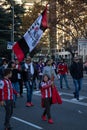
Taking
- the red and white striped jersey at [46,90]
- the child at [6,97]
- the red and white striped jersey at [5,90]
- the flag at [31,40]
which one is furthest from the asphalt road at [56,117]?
the flag at [31,40]

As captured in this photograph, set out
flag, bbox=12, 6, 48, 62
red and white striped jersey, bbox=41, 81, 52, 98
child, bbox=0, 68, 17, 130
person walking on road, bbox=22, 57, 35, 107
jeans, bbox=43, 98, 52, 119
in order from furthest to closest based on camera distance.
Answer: person walking on road, bbox=22, 57, 35, 107 < flag, bbox=12, 6, 48, 62 < red and white striped jersey, bbox=41, 81, 52, 98 < jeans, bbox=43, 98, 52, 119 < child, bbox=0, 68, 17, 130

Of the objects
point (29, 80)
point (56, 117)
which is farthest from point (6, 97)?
point (29, 80)

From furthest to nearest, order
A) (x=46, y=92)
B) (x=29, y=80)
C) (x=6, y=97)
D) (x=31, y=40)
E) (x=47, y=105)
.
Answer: (x=29, y=80) < (x=31, y=40) < (x=46, y=92) < (x=47, y=105) < (x=6, y=97)

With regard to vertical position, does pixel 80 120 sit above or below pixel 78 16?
below

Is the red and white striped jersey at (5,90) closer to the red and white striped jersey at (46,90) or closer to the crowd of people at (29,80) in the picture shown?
the crowd of people at (29,80)

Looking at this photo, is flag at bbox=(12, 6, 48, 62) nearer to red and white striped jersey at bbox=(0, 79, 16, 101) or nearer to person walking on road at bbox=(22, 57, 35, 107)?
red and white striped jersey at bbox=(0, 79, 16, 101)

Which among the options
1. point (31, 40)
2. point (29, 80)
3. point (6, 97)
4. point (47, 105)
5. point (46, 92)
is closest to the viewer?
point (6, 97)

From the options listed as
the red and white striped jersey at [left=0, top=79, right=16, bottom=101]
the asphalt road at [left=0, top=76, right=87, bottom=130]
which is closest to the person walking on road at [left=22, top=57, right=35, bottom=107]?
A: the asphalt road at [left=0, top=76, right=87, bottom=130]

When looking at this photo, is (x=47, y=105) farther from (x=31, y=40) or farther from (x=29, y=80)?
(x=29, y=80)

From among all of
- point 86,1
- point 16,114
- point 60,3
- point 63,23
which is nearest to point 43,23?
point 16,114

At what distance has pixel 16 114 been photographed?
41.1ft

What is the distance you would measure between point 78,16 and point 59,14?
2.11 meters

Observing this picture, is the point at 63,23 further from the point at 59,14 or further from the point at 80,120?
the point at 80,120

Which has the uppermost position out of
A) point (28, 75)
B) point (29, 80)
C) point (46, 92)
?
point (28, 75)
